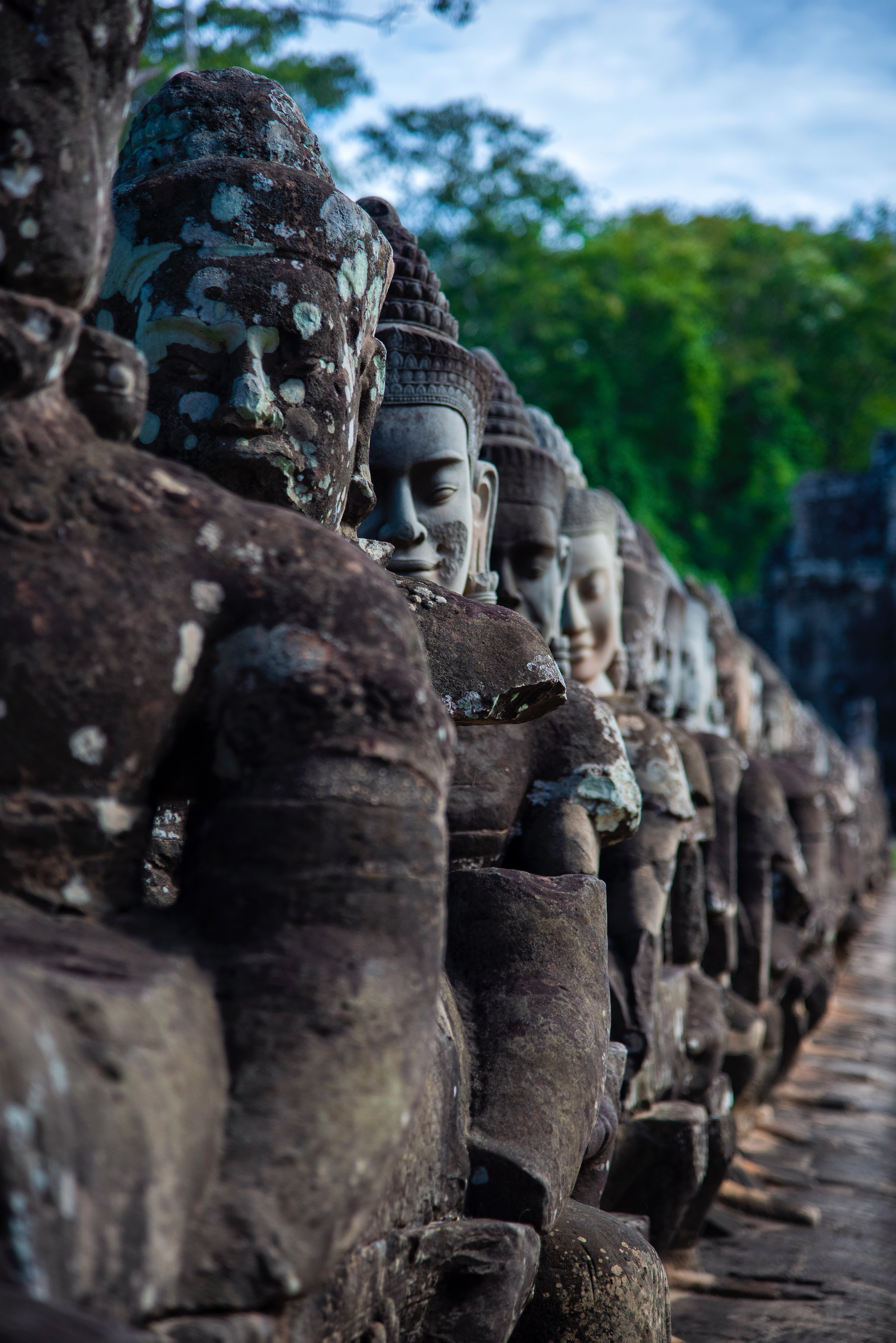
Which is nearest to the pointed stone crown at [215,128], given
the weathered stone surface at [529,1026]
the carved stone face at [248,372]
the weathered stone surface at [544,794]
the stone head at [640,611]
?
the carved stone face at [248,372]

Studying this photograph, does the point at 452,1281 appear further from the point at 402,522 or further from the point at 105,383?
the point at 402,522

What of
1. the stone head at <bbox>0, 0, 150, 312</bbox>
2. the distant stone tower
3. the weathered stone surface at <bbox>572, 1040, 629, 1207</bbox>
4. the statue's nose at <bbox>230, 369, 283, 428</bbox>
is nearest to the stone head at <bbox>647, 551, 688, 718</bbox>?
the weathered stone surface at <bbox>572, 1040, 629, 1207</bbox>

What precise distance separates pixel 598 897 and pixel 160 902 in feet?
3.35

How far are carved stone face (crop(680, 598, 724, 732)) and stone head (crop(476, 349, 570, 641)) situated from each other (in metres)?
3.49

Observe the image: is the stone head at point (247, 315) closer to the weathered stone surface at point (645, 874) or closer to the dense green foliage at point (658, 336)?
the weathered stone surface at point (645, 874)

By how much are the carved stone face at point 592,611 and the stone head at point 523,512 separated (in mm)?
445

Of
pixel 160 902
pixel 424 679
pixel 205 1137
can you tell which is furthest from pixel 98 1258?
pixel 160 902

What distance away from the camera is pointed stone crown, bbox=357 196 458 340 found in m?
3.61

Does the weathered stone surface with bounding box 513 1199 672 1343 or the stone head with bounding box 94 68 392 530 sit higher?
the stone head with bounding box 94 68 392 530

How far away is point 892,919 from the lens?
55.9 ft

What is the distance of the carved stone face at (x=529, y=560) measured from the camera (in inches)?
182

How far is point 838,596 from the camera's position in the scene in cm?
2944

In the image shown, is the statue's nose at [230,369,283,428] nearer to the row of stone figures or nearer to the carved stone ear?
the row of stone figures

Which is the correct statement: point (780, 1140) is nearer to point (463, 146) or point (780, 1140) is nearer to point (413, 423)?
point (413, 423)
